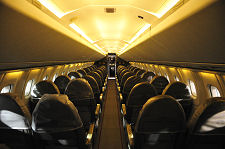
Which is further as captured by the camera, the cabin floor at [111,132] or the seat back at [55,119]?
the cabin floor at [111,132]

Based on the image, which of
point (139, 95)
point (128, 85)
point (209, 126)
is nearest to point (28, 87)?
point (128, 85)

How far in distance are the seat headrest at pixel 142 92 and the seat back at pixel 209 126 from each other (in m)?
1.71

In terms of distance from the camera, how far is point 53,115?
2059 mm

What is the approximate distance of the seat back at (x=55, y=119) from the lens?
6.68 feet

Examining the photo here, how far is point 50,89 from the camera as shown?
13.9 ft

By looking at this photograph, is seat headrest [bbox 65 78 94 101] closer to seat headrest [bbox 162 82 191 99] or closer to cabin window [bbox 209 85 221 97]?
seat headrest [bbox 162 82 191 99]

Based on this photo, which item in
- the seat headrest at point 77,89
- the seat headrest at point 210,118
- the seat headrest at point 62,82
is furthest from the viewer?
the seat headrest at point 62,82

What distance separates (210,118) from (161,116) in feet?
1.73

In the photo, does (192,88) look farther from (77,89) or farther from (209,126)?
(209,126)

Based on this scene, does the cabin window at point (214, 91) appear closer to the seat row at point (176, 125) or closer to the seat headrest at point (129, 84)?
the seat headrest at point (129, 84)

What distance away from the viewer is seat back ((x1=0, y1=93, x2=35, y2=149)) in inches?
83.7

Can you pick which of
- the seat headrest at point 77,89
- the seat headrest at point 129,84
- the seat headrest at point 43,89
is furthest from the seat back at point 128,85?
the seat headrest at point 43,89

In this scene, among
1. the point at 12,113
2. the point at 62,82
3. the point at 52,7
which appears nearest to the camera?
the point at 12,113

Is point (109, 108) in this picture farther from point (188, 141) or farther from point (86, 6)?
point (188, 141)
